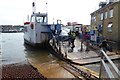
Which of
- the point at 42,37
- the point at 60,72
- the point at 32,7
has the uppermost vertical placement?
the point at 32,7

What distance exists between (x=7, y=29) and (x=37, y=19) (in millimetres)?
96879

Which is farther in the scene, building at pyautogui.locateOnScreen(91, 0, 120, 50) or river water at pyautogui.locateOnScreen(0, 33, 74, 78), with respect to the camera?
building at pyautogui.locateOnScreen(91, 0, 120, 50)

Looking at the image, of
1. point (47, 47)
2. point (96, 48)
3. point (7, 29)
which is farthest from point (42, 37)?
point (7, 29)

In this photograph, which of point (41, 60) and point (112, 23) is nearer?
point (41, 60)

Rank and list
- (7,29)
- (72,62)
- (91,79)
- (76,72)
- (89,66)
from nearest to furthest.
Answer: (91,79), (76,72), (89,66), (72,62), (7,29)

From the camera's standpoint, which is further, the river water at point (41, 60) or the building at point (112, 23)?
the building at point (112, 23)

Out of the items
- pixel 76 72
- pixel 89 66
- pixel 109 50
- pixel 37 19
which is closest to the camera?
pixel 76 72

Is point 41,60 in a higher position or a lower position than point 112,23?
lower

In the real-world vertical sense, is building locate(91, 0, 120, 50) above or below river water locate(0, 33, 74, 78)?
above

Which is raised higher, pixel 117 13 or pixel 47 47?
pixel 117 13

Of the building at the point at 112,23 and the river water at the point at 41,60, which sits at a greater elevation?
the building at the point at 112,23

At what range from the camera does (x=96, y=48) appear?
1791cm

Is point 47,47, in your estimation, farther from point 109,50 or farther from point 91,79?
point 91,79

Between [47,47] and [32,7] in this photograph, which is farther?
[32,7]
